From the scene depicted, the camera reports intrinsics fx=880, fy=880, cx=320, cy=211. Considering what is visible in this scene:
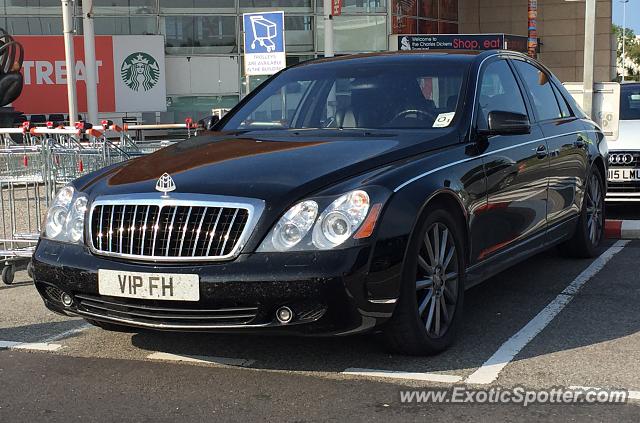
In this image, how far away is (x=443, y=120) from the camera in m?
5.22

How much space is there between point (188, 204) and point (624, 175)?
21.0 ft

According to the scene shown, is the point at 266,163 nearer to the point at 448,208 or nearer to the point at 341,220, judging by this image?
the point at 341,220

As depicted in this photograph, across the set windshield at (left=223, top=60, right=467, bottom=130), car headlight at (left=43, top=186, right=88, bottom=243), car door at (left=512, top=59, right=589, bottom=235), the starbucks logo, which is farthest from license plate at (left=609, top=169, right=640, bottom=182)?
the starbucks logo

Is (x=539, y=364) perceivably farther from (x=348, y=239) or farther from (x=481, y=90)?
(x=481, y=90)

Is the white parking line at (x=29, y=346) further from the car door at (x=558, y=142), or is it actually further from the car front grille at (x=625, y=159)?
the car front grille at (x=625, y=159)

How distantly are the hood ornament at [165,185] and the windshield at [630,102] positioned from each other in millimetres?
8076

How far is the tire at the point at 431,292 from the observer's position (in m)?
4.35

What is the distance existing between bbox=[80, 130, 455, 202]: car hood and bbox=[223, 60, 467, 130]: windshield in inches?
10.4

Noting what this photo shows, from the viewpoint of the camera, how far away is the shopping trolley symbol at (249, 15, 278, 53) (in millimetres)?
13653

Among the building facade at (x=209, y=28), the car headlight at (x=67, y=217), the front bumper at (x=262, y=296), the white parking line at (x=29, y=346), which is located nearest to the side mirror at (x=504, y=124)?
the front bumper at (x=262, y=296)

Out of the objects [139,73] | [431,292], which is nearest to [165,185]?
[431,292]

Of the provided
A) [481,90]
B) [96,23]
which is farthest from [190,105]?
[481,90]

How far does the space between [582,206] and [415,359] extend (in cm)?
300

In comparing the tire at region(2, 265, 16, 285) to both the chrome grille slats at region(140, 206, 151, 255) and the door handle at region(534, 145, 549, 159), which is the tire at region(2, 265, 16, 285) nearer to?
the chrome grille slats at region(140, 206, 151, 255)
